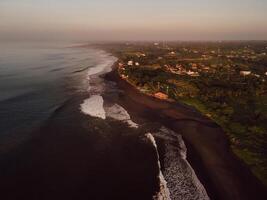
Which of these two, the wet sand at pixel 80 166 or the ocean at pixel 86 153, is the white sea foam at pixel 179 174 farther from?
the wet sand at pixel 80 166

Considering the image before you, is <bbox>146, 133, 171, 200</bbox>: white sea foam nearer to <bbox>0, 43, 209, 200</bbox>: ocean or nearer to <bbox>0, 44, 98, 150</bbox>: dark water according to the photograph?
<bbox>0, 43, 209, 200</bbox>: ocean

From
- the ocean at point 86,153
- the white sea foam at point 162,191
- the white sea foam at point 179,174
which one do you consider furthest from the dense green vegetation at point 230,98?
the white sea foam at point 162,191

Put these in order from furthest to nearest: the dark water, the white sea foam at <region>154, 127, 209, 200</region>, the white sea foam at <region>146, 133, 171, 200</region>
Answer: the dark water
the white sea foam at <region>154, 127, 209, 200</region>
the white sea foam at <region>146, 133, 171, 200</region>

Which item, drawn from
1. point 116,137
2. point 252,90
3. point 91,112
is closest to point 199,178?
point 116,137

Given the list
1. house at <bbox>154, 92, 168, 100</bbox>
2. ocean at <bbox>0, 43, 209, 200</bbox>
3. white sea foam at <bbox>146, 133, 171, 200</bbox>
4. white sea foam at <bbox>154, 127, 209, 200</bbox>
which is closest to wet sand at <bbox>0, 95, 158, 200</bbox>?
ocean at <bbox>0, 43, 209, 200</bbox>

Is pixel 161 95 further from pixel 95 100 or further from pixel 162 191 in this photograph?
pixel 162 191

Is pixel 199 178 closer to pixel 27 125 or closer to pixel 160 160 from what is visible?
pixel 160 160

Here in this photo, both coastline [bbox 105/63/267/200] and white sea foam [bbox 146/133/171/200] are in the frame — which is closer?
white sea foam [bbox 146/133/171/200]
